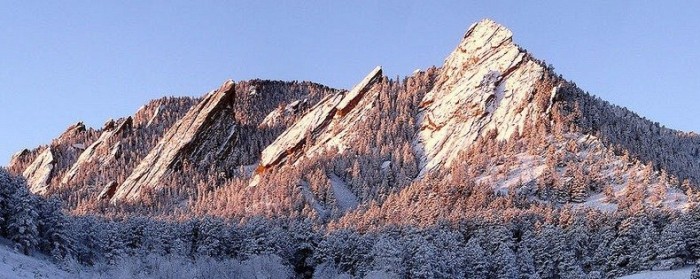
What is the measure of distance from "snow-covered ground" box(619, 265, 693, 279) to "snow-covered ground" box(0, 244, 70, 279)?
69.9 meters

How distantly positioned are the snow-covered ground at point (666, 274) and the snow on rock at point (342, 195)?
3029 inches

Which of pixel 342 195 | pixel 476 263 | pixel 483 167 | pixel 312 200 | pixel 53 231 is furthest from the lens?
pixel 342 195

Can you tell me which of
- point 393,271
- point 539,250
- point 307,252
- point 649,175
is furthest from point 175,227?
point 649,175

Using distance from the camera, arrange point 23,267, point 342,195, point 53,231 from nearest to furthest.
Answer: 1. point 23,267
2. point 53,231
3. point 342,195

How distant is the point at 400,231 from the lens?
121 meters

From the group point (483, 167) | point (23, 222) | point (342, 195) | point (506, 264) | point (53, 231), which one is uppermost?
point (483, 167)

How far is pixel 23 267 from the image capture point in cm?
6619

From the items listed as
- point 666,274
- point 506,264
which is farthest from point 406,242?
point 666,274

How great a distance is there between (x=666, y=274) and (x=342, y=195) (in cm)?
9095

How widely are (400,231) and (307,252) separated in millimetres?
16374

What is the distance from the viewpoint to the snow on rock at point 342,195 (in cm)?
16650

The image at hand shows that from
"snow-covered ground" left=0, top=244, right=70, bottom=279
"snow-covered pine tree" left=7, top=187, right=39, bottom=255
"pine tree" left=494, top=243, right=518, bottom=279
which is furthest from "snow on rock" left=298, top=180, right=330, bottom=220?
"snow-covered ground" left=0, top=244, right=70, bottom=279

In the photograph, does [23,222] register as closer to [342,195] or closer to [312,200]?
[312,200]

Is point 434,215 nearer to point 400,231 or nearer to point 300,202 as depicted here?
point 400,231
